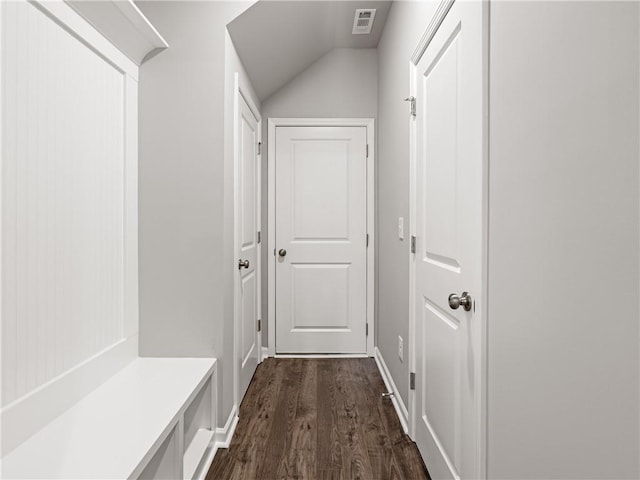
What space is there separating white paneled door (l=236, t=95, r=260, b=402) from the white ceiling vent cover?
98cm

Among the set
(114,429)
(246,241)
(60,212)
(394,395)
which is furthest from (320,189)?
(114,429)

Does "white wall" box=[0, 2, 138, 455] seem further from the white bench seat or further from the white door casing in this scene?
the white door casing

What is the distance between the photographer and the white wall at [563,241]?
0.69 metres

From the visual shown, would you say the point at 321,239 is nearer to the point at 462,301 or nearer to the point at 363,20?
the point at 363,20

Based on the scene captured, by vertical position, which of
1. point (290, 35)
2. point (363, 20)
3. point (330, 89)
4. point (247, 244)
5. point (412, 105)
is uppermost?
point (363, 20)

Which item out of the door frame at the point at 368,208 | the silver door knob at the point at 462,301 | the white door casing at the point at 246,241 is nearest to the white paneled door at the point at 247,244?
the white door casing at the point at 246,241

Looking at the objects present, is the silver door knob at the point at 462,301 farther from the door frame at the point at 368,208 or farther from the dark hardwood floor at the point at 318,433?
the door frame at the point at 368,208

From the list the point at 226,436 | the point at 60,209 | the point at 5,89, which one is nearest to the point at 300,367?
the point at 226,436

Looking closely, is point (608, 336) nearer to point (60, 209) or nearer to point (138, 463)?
point (138, 463)

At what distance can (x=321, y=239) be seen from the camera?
3.54 metres

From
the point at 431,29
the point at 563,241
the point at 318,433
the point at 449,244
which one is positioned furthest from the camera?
the point at 318,433

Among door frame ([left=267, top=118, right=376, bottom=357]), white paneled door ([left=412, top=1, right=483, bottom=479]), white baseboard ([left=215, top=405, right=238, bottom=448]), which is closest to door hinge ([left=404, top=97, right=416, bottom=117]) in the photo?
white paneled door ([left=412, top=1, right=483, bottom=479])

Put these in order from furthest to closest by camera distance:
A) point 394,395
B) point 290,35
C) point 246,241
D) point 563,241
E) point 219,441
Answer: point 246,241, point 290,35, point 394,395, point 219,441, point 563,241

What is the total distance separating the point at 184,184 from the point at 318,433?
1.46m
